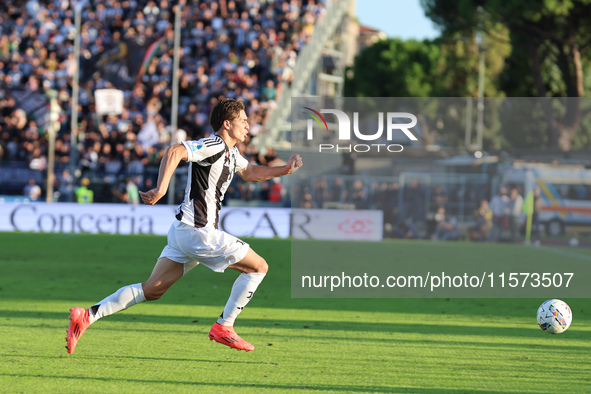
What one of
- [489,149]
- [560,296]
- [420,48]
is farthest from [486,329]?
[420,48]

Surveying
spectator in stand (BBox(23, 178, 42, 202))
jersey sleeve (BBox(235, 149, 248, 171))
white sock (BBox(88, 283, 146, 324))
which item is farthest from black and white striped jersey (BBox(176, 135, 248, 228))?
spectator in stand (BBox(23, 178, 42, 202))

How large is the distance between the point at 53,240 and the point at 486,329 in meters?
13.9

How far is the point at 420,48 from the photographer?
2539 inches

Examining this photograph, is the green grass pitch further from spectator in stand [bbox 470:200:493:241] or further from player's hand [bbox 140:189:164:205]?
spectator in stand [bbox 470:200:493:241]

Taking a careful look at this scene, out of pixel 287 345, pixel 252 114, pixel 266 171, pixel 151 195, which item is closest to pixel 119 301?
pixel 151 195

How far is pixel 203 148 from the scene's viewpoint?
19.7 feet

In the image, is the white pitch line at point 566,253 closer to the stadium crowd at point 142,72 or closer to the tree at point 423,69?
the stadium crowd at point 142,72

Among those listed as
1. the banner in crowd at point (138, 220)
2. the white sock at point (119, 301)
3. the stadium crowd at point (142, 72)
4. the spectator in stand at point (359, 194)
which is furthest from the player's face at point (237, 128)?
the stadium crowd at point (142, 72)

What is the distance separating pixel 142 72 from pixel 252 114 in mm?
5268

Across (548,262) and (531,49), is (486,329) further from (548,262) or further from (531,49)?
(531,49)

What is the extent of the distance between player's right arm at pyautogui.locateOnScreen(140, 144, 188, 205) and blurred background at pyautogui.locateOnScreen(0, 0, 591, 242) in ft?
48.6

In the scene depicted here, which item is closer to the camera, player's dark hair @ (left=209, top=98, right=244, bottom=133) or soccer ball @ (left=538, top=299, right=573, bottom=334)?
player's dark hair @ (left=209, top=98, right=244, bottom=133)

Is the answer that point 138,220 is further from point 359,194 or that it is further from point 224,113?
point 224,113

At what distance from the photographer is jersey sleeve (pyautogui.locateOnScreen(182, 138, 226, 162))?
591 cm
